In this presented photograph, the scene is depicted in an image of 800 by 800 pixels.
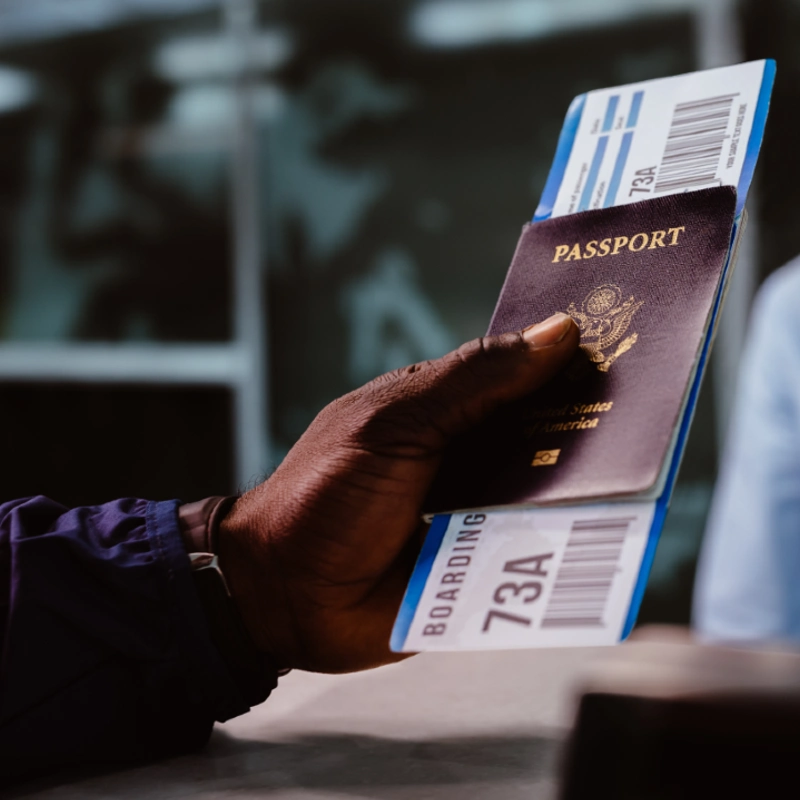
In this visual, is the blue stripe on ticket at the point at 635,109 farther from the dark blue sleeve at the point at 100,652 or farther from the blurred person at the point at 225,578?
the dark blue sleeve at the point at 100,652

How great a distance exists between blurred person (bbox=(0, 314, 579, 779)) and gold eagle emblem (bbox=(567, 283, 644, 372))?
0.01 m

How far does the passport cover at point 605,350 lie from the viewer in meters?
0.45

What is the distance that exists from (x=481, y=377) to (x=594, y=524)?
0.11 m

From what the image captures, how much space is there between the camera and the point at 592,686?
0.28 metres

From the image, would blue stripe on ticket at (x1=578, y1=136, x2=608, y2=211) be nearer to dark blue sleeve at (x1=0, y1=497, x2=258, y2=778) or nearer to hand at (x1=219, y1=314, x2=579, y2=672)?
hand at (x1=219, y1=314, x2=579, y2=672)

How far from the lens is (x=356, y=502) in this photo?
0.53 m

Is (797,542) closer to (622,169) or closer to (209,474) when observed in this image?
(622,169)

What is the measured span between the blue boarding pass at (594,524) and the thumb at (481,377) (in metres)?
0.05

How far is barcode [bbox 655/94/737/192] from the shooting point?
0.54 m

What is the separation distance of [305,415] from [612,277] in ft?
5.38

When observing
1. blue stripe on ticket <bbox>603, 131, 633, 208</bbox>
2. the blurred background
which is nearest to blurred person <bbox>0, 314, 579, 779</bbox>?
blue stripe on ticket <bbox>603, 131, 633, 208</bbox>

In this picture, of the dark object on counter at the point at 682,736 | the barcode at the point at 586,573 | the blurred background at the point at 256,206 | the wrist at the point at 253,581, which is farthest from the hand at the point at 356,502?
the blurred background at the point at 256,206

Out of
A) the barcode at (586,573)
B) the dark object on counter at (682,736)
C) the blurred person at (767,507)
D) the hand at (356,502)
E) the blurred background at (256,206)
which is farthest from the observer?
the blurred background at (256,206)

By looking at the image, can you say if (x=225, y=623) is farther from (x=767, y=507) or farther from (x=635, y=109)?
(x=767, y=507)
